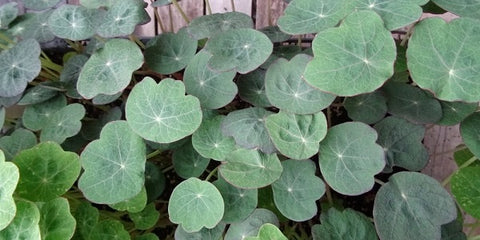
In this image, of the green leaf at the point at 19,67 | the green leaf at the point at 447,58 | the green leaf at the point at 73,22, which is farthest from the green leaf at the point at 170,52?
the green leaf at the point at 447,58

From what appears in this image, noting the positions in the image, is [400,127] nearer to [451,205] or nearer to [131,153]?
[451,205]

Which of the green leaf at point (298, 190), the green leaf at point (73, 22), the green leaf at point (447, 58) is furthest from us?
the green leaf at point (73, 22)

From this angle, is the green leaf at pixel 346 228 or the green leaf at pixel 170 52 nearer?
the green leaf at pixel 346 228

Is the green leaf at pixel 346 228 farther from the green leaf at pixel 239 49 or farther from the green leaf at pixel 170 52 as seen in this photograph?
the green leaf at pixel 170 52

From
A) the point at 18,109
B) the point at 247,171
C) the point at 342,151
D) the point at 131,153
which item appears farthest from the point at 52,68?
the point at 342,151

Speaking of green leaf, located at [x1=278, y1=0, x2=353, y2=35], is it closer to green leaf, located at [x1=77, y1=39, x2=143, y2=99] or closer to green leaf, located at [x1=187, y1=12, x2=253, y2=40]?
green leaf, located at [x1=187, y1=12, x2=253, y2=40]

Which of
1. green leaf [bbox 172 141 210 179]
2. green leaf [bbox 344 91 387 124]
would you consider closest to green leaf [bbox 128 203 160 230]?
green leaf [bbox 172 141 210 179]
